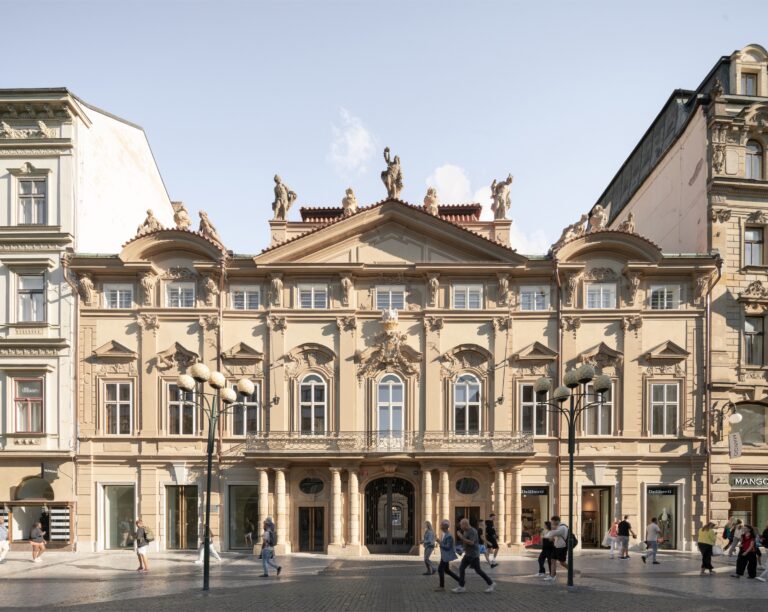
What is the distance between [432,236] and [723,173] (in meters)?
12.9

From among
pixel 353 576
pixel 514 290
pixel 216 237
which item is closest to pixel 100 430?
pixel 216 237

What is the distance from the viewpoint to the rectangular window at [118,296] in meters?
34.0

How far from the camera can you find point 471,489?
1308 inches

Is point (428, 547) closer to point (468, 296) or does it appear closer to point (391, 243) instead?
point (468, 296)

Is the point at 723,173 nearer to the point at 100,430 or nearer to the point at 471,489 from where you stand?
the point at 471,489

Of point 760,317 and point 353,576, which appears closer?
point 353,576

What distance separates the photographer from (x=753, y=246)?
112 ft

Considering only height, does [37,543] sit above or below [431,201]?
below

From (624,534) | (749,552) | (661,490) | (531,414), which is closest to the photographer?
(749,552)

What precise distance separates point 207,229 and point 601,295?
17469mm

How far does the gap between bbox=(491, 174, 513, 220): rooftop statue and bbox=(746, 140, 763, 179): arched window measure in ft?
34.1

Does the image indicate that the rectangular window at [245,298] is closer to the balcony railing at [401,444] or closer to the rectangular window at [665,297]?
the balcony railing at [401,444]

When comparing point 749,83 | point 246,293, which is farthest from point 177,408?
point 749,83

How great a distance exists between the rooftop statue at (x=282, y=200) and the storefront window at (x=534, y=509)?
16.2 meters
